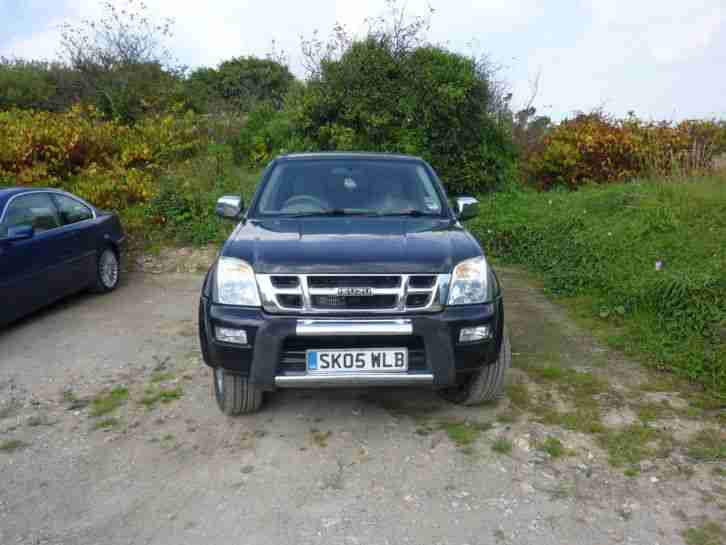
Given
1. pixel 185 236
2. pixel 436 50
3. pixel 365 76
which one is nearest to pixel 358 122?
pixel 365 76

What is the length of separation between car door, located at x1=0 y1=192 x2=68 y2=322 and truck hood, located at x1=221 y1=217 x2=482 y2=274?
2.85 m

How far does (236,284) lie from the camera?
3656 mm

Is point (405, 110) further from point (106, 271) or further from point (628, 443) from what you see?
point (628, 443)

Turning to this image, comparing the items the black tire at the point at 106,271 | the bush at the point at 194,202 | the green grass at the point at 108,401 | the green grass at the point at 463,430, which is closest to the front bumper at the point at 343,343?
the green grass at the point at 463,430

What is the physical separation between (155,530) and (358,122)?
950 cm

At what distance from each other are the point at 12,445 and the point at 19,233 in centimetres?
274

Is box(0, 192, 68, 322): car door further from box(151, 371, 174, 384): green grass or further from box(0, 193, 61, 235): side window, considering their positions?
box(151, 371, 174, 384): green grass

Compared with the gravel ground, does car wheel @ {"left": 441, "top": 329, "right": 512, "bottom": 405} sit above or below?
above

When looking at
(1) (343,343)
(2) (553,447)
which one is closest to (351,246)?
(1) (343,343)

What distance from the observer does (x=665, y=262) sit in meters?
6.54

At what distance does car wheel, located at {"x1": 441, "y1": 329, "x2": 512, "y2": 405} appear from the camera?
13.2ft

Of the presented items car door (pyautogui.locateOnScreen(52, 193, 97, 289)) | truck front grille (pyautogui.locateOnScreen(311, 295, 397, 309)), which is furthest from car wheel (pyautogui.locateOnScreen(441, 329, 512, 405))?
car door (pyautogui.locateOnScreen(52, 193, 97, 289))

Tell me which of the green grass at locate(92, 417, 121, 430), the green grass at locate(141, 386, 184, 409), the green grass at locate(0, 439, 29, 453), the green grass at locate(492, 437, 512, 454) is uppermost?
the green grass at locate(492, 437, 512, 454)

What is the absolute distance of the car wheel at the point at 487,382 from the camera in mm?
4031
